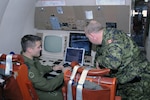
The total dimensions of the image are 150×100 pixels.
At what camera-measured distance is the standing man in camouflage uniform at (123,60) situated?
1728 millimetres

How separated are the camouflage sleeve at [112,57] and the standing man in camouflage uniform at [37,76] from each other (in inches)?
18.1

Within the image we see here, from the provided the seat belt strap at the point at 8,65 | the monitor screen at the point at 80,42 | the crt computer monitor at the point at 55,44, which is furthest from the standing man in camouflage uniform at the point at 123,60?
the crt computer monitor at the point at 55,44

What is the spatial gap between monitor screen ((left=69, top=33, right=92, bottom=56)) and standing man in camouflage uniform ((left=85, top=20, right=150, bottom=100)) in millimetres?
601

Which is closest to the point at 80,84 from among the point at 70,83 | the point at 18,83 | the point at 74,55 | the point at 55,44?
the point at 70,83

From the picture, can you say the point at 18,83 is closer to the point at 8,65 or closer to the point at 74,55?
the point at 8,65

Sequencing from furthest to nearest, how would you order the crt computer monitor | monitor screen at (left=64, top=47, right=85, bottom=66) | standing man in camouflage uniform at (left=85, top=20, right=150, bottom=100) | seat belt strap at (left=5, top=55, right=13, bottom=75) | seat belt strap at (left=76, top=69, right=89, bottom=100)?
the crt computer monitor
monitor screen at (left=64, top=47, right=85, bottom=66)
standing man in camouflage uniform at (left=85, top=20, right=150, bottom=100)
seat belt strap at (left=5, top=55, right=13, bottom=75)
seat belt strap at (left=76, top=69, right=89, bottom=100)

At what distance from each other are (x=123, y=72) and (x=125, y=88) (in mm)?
222

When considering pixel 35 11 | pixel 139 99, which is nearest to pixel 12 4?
pixel 35 11

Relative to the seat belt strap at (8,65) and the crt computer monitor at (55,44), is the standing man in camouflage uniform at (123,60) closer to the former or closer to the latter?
the seat belt strap at (8,65)

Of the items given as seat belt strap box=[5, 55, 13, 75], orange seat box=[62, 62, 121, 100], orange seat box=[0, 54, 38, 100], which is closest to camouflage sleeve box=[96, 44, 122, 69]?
orange seat box=[62, 62, 121, 100]

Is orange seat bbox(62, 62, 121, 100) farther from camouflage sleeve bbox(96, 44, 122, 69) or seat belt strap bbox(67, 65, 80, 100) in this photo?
camouflage sleeve bbox(96, 44, 122, 69)

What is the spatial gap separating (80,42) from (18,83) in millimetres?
1295

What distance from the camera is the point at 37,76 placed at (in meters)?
1.77

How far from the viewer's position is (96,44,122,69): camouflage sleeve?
1.68m
